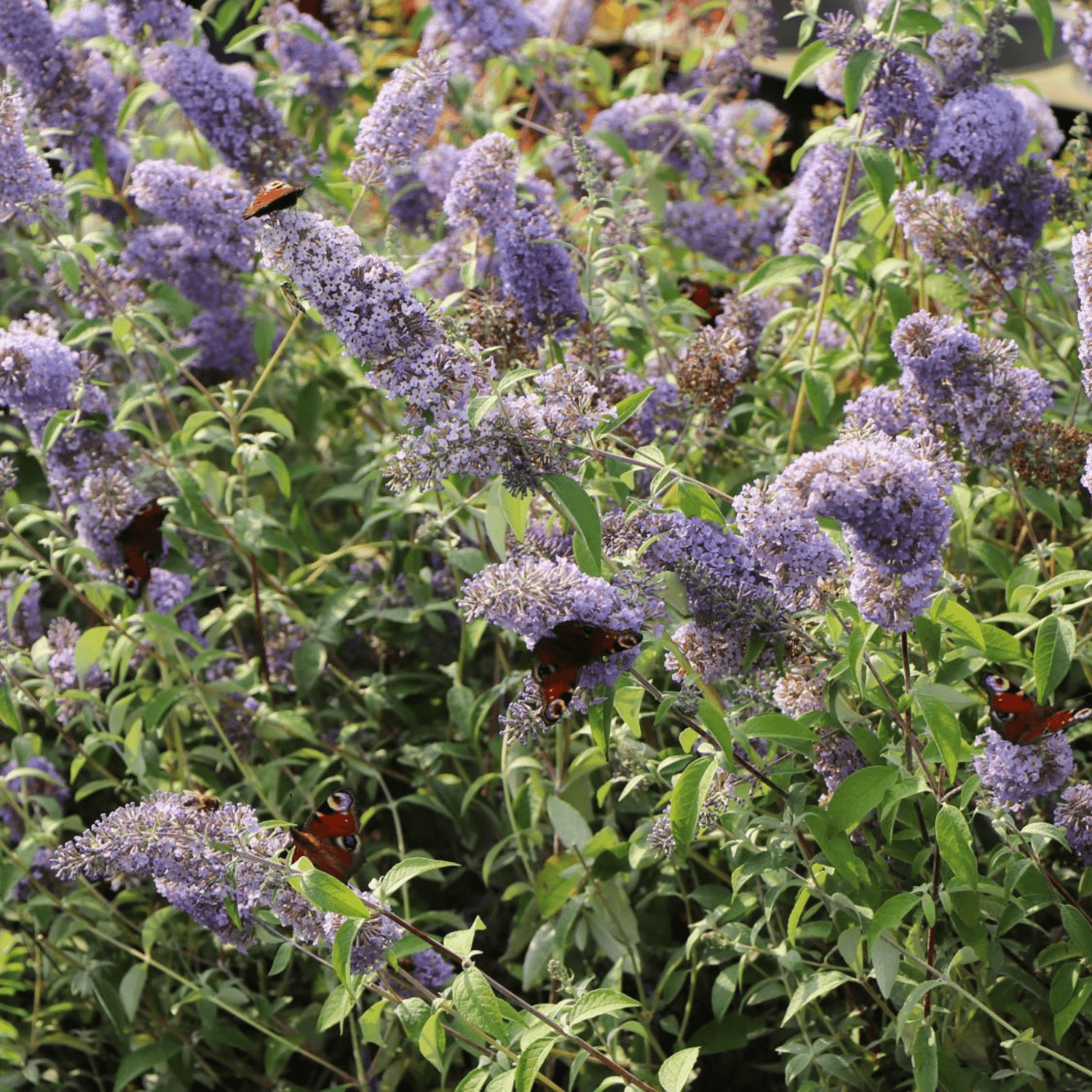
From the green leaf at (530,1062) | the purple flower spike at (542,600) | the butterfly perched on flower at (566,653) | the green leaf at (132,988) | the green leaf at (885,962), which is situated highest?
the purple flower spike at (542,600)

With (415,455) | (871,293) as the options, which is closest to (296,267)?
(415,455)

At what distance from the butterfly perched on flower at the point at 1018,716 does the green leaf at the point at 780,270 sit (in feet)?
4.47

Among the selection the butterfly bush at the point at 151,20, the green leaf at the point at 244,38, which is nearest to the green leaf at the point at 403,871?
the butterfly bush at the point at 151,20

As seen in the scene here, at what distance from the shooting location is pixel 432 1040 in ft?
7.62

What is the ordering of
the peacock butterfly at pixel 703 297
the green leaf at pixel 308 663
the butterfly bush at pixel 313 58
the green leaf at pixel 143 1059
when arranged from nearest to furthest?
the green leaf at pixel 143 1059
the green leaf at pixel 308 663
the peacock butterfly at pixel 703 297
the butterfly bush at pixel 313 58

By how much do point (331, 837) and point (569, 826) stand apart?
95cm

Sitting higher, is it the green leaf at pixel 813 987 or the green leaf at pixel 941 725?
the green leaf at pixel 941 725

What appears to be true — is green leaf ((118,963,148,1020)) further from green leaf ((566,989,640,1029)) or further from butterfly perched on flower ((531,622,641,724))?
butterfly perched on flower ((531,622,641,724))

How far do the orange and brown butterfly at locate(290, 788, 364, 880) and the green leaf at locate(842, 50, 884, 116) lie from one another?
1.95 m

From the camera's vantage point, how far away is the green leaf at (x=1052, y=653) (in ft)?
8.20

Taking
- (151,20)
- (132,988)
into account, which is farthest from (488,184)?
(132,988)

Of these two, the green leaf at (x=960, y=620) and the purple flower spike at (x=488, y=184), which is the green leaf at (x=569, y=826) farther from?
the purple flower spike at (x=488, y=184)

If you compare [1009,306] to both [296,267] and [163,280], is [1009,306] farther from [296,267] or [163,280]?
[163,280]

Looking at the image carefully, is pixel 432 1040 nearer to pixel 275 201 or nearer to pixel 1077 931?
pixel 1077 931
